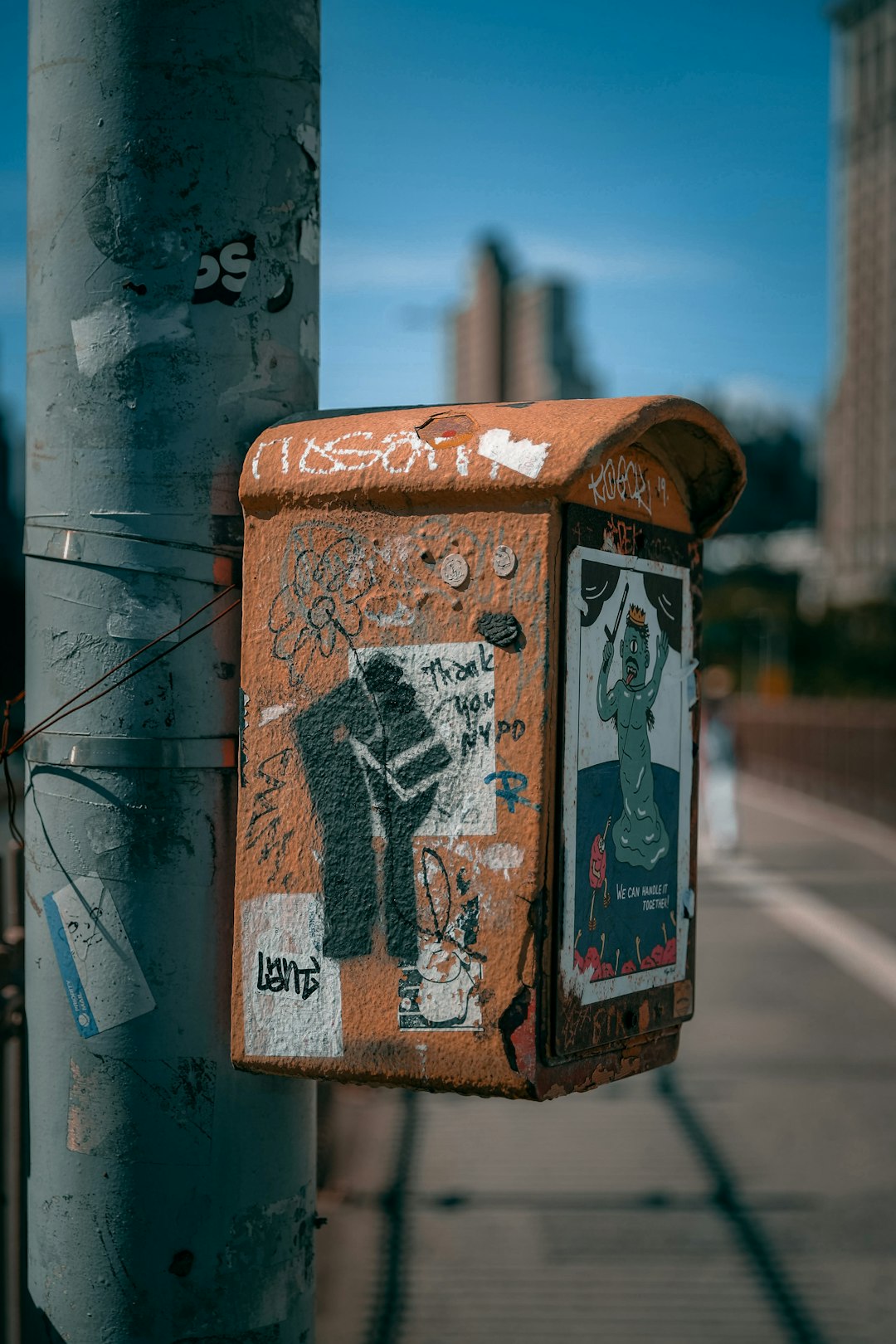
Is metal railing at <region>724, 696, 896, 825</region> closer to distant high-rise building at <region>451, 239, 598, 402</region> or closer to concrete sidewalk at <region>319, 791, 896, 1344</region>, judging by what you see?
concrete sidewalk at <region>319, 791, 896, 1344</region>

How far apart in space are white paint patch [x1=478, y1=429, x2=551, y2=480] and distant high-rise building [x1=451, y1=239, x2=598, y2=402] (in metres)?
115

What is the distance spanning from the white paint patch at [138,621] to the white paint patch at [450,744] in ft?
1.14

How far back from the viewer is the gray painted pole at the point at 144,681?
1919 millimetres

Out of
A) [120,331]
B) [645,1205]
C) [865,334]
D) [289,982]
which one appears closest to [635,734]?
[289,982]

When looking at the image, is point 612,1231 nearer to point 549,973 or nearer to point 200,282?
point 549,973

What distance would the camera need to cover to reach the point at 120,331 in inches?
77.1

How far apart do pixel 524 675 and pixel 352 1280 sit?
11.3 feet

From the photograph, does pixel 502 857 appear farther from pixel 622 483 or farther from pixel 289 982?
pixel 622 483

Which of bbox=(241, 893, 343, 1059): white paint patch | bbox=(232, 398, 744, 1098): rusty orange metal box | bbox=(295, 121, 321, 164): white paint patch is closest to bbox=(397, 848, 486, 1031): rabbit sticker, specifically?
bbox=(232, 398, 744, 1098): rusty orange metal box

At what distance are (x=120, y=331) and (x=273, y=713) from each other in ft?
1.94

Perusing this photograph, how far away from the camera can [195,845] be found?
1956 millimetres

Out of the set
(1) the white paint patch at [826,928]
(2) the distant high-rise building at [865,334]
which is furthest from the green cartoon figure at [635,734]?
(2) the distant high-rise building at [865,334]

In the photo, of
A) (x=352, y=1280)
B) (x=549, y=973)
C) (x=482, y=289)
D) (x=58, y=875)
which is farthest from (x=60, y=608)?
(x=482, y=289)

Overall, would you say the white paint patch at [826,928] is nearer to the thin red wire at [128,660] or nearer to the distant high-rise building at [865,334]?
the thin red wire at [128,660]
